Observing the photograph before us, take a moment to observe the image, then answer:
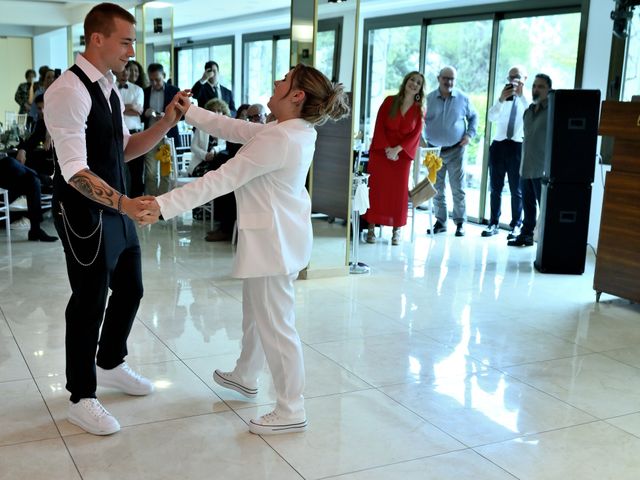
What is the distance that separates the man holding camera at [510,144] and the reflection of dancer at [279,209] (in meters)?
5.19

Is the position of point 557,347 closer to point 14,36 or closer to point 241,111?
point 241,111

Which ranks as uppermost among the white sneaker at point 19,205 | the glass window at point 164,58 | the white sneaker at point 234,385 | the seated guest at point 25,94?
the glass window at point 164,58

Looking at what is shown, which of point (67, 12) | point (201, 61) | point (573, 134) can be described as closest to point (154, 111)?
point (573, 134)

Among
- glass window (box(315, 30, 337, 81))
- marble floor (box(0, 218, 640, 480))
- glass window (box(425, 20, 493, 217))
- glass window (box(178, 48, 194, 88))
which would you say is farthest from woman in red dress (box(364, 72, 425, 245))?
glass window (box(178, 48, 194, 88))

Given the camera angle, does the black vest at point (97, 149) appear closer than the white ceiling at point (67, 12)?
Yes

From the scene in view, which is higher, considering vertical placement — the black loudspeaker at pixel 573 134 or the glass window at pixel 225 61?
the glass window at pixel 225 61

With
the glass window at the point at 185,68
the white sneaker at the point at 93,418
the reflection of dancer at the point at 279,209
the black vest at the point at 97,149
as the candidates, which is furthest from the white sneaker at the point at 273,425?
the glass window at the point at 185,68

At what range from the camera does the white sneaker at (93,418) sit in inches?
118

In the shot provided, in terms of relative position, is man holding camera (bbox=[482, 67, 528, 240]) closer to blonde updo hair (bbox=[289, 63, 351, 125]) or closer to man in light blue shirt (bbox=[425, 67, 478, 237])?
man in light blue shirt (bbox=[425, 67, 478, 237])

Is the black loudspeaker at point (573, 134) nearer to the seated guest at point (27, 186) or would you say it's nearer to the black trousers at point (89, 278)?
the black trousers at point (89, 278)

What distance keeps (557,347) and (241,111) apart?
439cm

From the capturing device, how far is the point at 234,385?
11.2ft

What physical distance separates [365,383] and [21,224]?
520 cm

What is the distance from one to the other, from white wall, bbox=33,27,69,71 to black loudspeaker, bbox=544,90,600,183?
13.7 metres
